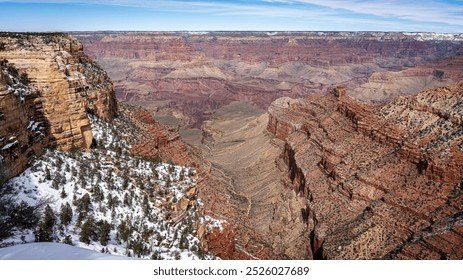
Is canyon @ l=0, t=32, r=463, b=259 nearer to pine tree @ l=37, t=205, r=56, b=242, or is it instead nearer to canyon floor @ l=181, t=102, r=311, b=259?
canyon floor @ l=181, t=102, r=311, b=259

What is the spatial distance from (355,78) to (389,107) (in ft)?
523

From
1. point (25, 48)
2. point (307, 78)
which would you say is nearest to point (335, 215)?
point (25, 48)

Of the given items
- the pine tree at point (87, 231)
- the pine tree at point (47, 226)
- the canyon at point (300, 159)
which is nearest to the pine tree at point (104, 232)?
the pine tree at point (87, 231)

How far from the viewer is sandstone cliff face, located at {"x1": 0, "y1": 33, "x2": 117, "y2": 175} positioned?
780 inches

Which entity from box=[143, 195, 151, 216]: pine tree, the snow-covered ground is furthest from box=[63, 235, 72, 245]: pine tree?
box=[143, 195, 151, 216]: pine tree

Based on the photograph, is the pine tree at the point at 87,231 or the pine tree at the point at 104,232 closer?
the pine tree at the point at 87,231

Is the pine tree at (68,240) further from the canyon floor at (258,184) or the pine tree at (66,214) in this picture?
the canyon floor at (258,184)

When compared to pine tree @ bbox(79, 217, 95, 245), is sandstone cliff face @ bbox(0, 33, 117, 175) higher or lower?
higher

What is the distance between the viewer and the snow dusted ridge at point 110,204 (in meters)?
17.2

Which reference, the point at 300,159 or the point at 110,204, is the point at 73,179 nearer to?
the point at 110,204

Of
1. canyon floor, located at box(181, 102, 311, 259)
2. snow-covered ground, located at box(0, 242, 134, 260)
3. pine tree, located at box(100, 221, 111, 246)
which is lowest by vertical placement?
canyon floor, located at box(181, 102, 311, 259)

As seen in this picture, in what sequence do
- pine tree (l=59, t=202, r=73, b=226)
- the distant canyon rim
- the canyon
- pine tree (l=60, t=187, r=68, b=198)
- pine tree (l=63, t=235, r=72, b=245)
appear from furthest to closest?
the distant canyon rim → the canyon → pine tree (l=60, t=187, r=68, b=198) → pine tree (l=59, t=202, r=73, b=226) → pine tree (l=63, t=235, r=72, b=245)

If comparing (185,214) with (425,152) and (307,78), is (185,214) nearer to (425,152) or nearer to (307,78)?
(425,152)

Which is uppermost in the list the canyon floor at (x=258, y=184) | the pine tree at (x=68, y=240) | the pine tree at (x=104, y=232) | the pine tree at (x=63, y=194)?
the pine tree at (x=63, y=194)
